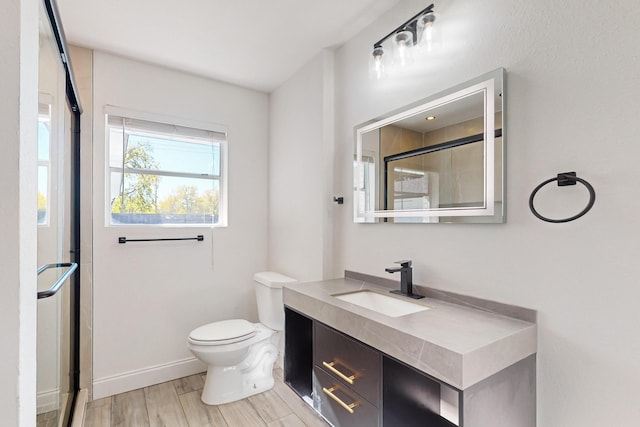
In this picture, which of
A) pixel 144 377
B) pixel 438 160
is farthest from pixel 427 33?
pixel 144 377

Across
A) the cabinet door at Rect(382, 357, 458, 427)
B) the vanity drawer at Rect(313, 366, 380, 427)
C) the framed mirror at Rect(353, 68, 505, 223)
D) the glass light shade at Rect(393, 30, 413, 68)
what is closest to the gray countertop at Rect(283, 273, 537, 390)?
the cabinet door at Rect(382, 357, 458, 427)

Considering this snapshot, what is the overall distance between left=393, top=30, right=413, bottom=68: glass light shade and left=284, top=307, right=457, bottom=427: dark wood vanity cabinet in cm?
138

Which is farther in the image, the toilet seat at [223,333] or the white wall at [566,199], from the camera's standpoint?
the toilet seat at [223,333]

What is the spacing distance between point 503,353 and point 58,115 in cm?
211

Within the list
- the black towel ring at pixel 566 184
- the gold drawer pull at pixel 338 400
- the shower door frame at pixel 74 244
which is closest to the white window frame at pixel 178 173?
the shower door frame at pixel 74 244

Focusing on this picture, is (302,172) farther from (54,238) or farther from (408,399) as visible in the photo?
(408,399)

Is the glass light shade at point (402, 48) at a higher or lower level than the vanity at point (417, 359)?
higher

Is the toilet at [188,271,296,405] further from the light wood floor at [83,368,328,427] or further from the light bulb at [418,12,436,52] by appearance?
the light bulb at [418,12,436,52]

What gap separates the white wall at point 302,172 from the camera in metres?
2.12

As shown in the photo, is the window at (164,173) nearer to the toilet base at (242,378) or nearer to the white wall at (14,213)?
the toilet base at (242,378)

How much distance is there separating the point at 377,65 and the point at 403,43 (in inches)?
7.4

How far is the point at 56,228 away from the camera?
4.78 ft

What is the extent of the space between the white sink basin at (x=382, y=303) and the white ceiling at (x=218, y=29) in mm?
1564

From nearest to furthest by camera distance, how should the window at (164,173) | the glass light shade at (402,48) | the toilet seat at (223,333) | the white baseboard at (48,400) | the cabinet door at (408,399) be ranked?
the white baseboard at (48,400), the cabinet door at (408,399), the glass light shade at (402,48), the toilet seat at (223,333), the window at (164,173)
